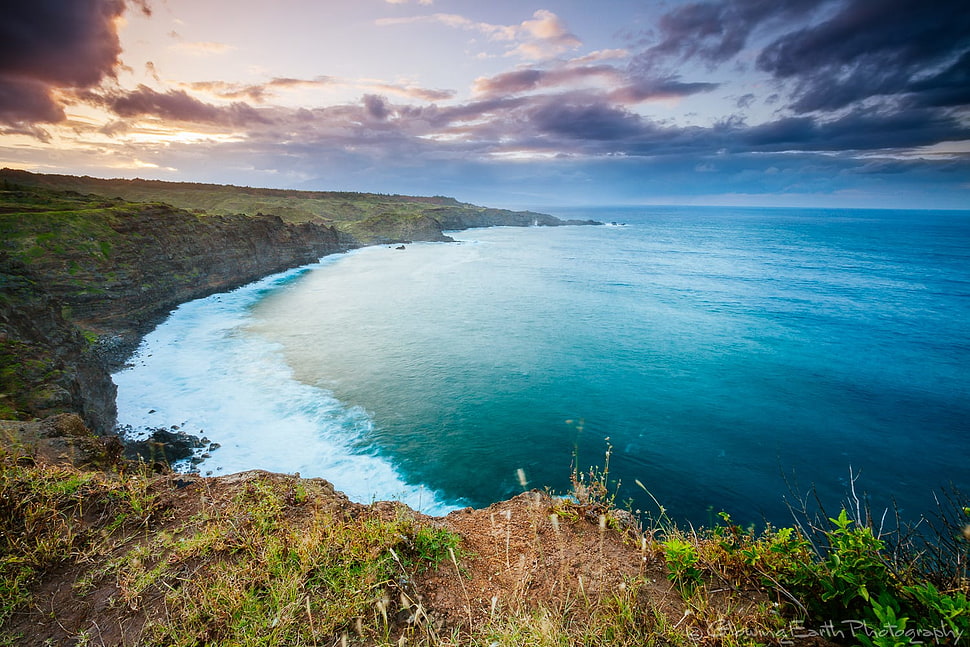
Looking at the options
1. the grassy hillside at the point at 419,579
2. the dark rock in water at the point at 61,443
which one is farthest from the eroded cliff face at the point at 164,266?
the grassy hillside at the point at 419,579

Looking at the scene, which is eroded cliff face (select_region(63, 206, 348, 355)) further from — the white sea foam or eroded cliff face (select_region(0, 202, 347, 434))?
the white sea foam

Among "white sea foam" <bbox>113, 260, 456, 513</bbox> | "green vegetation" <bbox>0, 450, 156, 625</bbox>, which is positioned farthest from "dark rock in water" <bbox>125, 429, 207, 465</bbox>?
"green vegetation" <bbox>0, 450, 156, 625</bbox>

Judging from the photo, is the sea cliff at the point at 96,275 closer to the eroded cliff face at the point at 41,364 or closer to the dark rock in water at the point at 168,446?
the eroded cliff face at the point at 41,364

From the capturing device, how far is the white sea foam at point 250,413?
1499 centimetres

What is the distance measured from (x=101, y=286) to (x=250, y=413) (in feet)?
73.8

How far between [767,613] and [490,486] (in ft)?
40.2

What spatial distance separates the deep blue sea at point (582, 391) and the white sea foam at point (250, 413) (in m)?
0.12

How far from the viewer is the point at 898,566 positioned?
3146 mm

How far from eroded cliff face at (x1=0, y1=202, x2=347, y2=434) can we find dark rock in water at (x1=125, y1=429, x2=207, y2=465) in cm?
160

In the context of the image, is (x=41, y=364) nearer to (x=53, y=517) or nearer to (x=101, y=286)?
(x=53, y=517)

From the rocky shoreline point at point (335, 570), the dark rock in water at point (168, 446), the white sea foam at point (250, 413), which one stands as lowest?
the white sea foam at point (250, 413)

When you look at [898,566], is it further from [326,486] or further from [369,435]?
[369,435]

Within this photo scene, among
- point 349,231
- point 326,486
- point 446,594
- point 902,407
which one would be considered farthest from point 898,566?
point 349,231

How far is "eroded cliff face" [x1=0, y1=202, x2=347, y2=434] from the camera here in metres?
14.2
